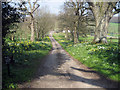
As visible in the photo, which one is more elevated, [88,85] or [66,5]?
[66,5]

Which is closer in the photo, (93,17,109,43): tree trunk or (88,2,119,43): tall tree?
(88,2,119,43): tall tree

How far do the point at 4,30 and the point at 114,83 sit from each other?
6.52 m

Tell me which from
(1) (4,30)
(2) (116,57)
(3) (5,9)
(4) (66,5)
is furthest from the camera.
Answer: (4) (66,5)

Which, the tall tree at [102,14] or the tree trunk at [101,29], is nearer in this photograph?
the tall tree at [102,14]

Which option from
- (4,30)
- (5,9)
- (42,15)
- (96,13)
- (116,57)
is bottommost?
(116,57)

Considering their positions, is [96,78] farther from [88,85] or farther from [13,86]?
[13,86]

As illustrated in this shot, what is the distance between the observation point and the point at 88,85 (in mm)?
6055

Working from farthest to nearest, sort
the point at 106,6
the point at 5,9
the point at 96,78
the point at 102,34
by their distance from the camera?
the point at 102,34 → the point at 106,6 → the point at 96,78 → the point at 5,9

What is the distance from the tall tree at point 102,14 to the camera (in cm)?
1755

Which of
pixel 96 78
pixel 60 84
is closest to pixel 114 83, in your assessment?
pixel 96 78

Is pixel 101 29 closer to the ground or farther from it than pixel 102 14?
closer to the ground

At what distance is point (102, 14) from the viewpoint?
1820cm

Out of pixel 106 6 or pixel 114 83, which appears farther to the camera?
pixel 106 6

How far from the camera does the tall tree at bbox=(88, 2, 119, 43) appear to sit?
17.5 m
